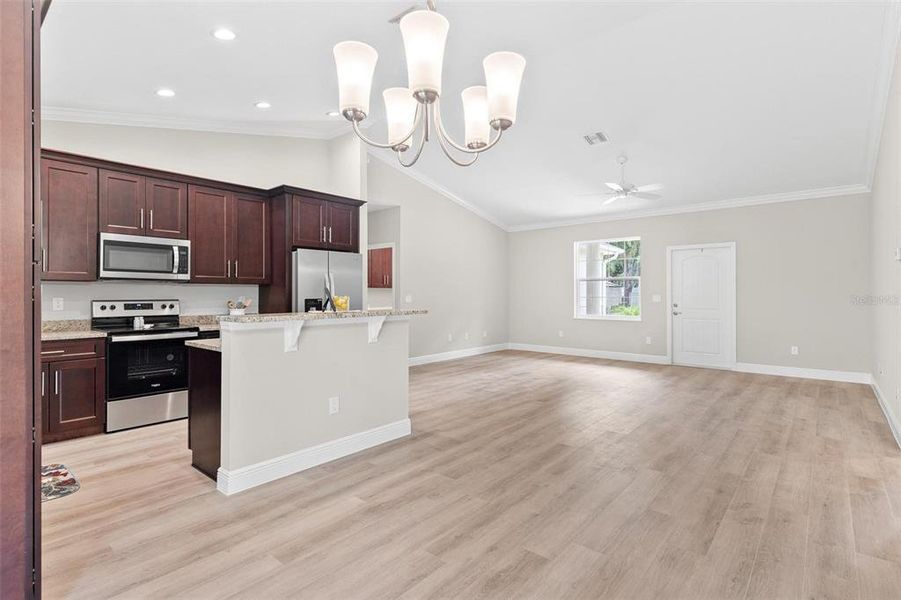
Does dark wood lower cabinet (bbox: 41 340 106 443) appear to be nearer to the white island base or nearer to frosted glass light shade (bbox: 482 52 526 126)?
the white island base

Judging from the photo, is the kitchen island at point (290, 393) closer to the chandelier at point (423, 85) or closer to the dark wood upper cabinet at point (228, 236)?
the chandelier at point (423, 85)

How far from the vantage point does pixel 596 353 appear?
8453mm

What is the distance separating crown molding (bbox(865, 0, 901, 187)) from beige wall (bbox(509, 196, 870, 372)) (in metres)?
1.17

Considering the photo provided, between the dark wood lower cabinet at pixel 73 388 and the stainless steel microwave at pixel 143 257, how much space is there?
0.67 m

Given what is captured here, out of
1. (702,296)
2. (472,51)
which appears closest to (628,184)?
(702,296)

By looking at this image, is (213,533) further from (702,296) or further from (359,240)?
(702,296)

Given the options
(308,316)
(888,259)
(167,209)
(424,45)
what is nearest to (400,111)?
(424,45)

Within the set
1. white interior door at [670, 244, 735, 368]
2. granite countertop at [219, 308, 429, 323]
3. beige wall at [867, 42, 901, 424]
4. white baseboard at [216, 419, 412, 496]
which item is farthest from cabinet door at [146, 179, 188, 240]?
white interior door at [670, 244, 735, 368]

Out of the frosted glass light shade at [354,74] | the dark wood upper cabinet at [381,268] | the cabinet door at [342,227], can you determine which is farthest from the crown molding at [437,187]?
the frosted glass light shade at [354,74]

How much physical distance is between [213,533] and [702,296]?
7423 mm

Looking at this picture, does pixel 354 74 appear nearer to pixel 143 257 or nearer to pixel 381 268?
pixel 143 257

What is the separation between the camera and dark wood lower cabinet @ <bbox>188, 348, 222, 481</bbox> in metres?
2.82

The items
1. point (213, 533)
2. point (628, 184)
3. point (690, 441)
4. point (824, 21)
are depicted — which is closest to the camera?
point (213, 533)

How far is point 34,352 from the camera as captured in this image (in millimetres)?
1418
